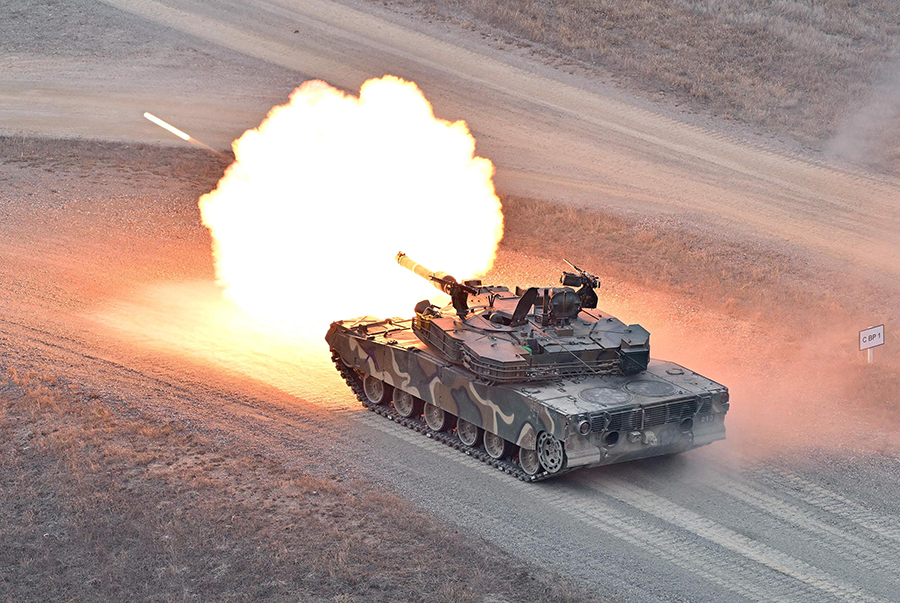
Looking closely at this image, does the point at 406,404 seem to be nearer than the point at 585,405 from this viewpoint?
No

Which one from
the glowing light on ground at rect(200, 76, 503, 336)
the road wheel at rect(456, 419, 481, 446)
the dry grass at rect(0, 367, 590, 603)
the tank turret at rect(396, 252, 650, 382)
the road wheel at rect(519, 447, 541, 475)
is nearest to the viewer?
the dry grass at rect(0, 367, 590, 603)

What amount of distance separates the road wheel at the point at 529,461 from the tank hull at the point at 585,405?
0.29 meters

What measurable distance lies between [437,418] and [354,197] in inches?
266

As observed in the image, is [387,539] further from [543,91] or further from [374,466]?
[543,91]

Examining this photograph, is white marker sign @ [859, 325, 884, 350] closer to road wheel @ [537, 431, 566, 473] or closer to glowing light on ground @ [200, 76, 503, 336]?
glowing light on ground @ [200, 76, 503, 336]

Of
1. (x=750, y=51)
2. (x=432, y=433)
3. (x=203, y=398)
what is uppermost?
(x=750, y=51)

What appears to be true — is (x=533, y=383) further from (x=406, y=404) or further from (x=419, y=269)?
(x=419, y=269)

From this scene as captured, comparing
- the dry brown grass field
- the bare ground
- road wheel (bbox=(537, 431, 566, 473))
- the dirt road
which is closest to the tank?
road wheel (bbox=(537, 431, 566, 473))

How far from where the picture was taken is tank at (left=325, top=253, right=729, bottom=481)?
1727cm

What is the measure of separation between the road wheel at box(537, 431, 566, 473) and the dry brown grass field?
25682mm

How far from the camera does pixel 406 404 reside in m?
20.3

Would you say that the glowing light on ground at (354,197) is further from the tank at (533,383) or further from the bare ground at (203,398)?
the bare ground at (203,398)

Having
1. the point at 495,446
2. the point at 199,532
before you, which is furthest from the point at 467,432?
the point at 199,532

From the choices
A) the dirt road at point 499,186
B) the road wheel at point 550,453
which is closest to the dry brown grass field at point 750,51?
the dirt road at point 499,186
